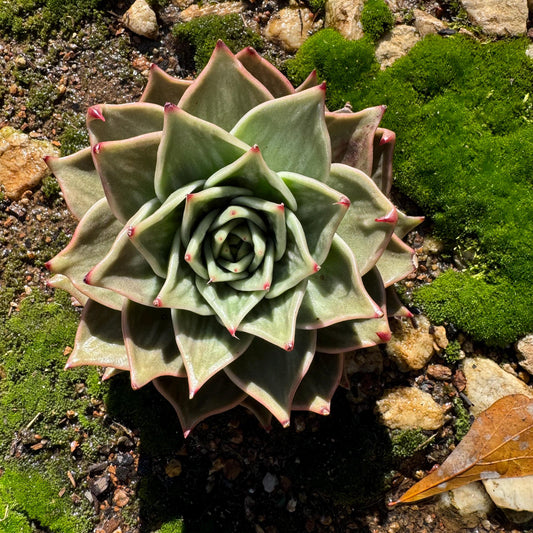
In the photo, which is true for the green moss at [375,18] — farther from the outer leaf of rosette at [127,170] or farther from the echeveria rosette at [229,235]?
the outer leaf of rosette at [127,170]

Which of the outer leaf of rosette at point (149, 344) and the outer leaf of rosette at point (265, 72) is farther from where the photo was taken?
the outer leaf of rosette at point (265, 72)

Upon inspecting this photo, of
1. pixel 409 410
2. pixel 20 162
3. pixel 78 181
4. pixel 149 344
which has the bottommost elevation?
pixel 409 410

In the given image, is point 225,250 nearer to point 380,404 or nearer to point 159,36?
point 380,404

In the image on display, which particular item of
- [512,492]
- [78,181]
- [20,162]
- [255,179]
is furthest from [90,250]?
[512,492]

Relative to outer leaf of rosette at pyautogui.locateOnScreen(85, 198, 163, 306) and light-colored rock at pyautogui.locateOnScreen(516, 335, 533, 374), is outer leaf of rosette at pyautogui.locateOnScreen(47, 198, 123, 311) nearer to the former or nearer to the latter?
outer leaf of rosette at pyautogui.locateOnScreen(85, 198, 163, 306)

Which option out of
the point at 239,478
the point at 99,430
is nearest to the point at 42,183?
the point at 99,430

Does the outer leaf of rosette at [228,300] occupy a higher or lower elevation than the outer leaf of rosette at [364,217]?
lower

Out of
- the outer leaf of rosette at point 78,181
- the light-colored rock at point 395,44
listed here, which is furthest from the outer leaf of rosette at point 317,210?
the light-colored rock at point 395,44

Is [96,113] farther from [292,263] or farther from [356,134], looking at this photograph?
[356,134]
